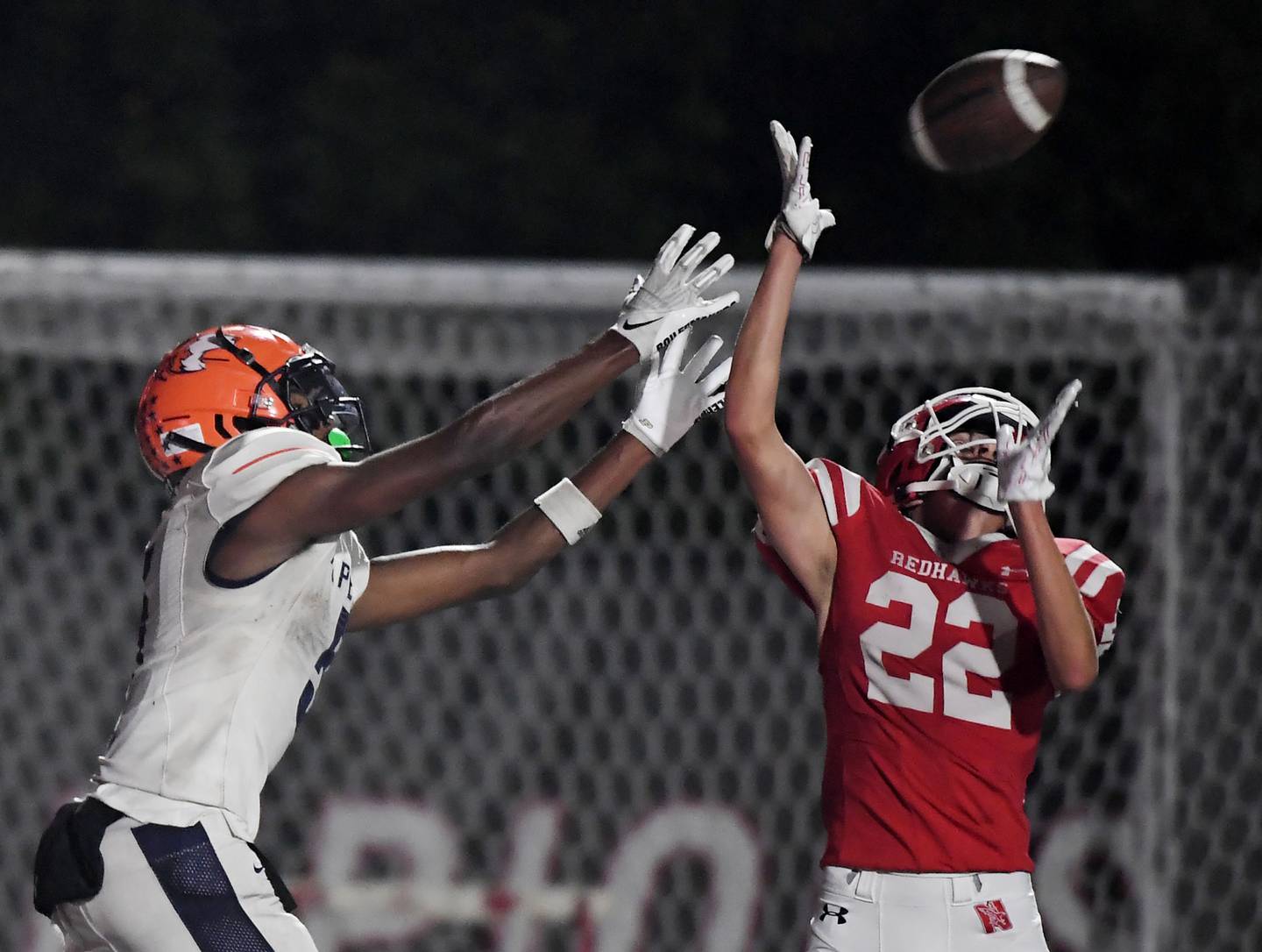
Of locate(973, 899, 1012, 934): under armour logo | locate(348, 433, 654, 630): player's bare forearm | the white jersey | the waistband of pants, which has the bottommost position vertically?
locate(973, 899, 1012, 934): under armour logo

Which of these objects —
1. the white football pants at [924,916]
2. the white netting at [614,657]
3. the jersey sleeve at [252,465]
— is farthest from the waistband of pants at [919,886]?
the white netting at [614,657]

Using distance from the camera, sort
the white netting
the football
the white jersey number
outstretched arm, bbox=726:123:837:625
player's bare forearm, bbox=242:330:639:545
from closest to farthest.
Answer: player's bare forearm, bbox=242:330:639:545
outstretched arm, bbox=726:123:837:625
the white jersey number
the football
the white netting

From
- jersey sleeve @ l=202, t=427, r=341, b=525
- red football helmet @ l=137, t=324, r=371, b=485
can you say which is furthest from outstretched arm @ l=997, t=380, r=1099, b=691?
red football helmet @ l=137, t=324, r=371, b=485

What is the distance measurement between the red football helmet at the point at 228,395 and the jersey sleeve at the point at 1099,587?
1.34 m

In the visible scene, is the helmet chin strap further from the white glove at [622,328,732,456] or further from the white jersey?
the white jersey

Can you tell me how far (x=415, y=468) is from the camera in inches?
103

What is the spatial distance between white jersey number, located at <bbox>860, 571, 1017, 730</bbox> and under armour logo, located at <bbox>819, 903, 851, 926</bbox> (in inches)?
13.8

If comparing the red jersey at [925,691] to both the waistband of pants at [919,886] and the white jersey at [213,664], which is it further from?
the white jersey at [213,664]

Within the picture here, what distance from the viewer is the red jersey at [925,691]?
2789 millimetres

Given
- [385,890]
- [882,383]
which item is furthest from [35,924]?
[882,383]

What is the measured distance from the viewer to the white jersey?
270 cm

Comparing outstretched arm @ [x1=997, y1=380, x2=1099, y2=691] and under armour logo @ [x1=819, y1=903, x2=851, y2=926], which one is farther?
under armour logo @ [x1=819, y1=903, x2=851, y2=926]

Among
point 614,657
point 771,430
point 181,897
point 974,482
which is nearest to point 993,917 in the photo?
point 974,482

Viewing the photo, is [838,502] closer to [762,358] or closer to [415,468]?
[762,358]
